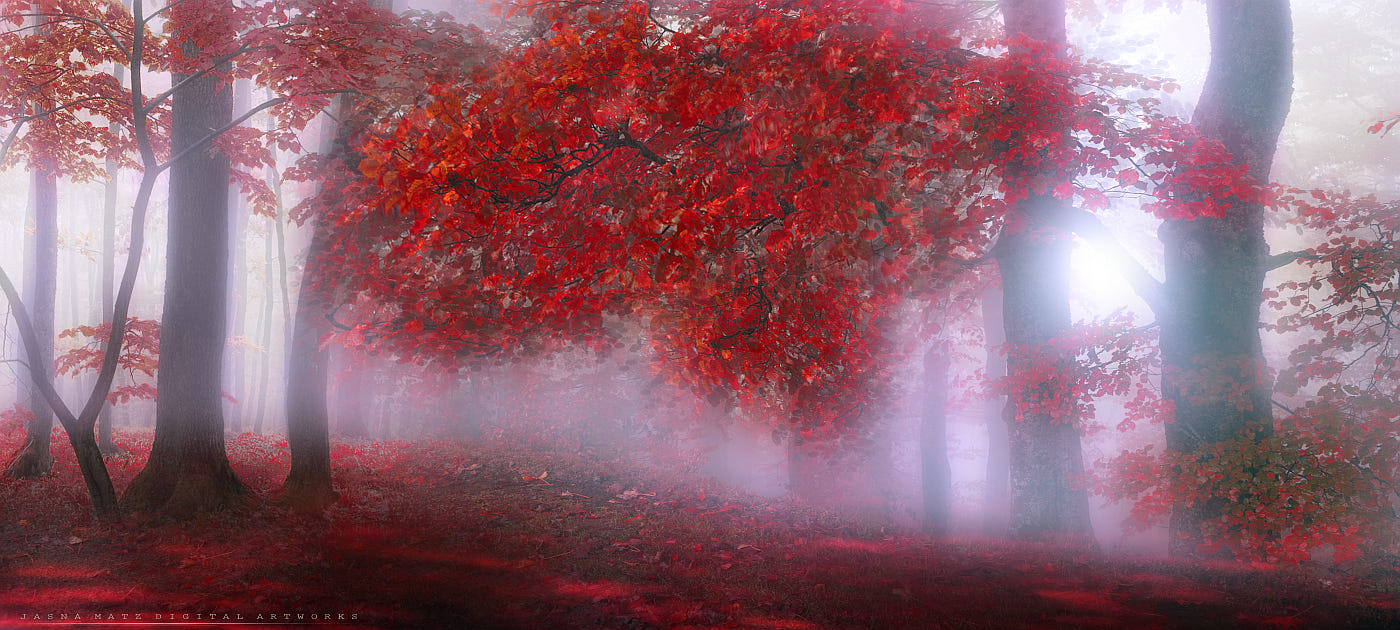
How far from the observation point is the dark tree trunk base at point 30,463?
11898mm

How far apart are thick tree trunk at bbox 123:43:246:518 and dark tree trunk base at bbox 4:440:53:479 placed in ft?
14.9

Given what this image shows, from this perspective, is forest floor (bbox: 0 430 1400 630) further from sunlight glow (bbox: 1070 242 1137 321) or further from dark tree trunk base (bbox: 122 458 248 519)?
sunlight glow (bbox: 1070 242 1137 321)

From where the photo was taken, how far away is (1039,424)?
10.9m

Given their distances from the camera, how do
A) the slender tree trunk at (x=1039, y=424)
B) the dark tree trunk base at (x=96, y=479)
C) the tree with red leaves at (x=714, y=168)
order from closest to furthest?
the tree with red leaves at (x=714, y=168)
the dark tree trunk base at (x=96, y=479)
the slender tree trunk at (x=1039, y=424)

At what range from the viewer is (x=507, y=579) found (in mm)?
7605

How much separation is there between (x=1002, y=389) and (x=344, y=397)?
22.3 metres

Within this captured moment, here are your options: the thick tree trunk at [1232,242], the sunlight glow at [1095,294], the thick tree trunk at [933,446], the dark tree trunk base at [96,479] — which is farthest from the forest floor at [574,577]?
the sunlight glow at [1095,294]

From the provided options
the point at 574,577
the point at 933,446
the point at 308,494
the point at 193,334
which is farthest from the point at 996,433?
the point at 193,334

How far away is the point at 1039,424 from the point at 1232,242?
3656 millimetres

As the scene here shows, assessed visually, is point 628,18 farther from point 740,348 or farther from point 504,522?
point 504,522

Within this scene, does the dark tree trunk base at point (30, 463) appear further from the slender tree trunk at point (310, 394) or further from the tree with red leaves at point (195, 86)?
the slender tree trunk at point (310, 394)

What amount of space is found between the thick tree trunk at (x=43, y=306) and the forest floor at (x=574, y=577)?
2.52ft

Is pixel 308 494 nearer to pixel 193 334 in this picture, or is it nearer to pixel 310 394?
pixel 310 394

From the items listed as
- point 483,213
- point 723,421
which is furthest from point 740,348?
point 723,421
